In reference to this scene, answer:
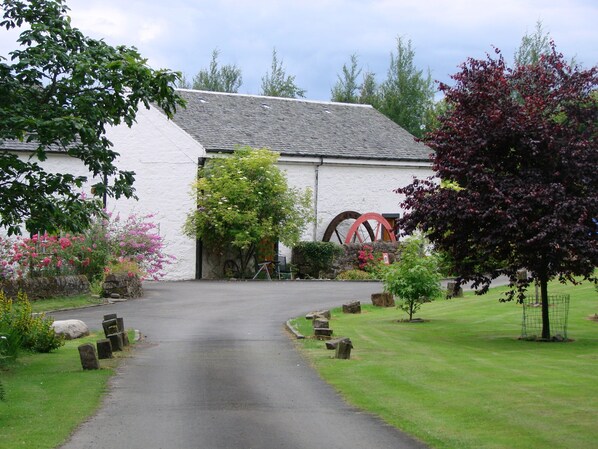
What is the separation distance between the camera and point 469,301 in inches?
1100

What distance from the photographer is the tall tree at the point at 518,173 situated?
17375 millimetres

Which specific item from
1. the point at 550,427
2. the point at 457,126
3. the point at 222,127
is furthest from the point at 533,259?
the point at 222,127

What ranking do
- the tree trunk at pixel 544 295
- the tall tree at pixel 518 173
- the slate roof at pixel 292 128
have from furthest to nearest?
the slate roof at pixel 292 128, the tree trunk at pixel 544 295, the tall tree at pixel 518 173

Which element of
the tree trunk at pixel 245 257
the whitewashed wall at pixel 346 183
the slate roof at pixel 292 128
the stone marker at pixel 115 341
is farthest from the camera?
the whitewashed wall at pixel 346 183

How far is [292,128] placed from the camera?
42.6m

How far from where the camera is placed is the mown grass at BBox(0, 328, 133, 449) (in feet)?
30.6

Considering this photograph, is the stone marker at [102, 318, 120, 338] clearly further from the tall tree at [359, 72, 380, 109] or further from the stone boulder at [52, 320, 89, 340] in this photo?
the tall tree at [359, 72, 380, 109]

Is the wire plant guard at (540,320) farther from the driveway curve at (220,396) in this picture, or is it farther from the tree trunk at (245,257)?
the tree trunk at (245,257)

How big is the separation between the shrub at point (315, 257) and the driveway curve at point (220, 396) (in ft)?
47.6

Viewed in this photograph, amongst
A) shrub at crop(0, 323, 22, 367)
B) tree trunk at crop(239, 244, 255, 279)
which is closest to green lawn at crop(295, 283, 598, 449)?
shrub at crop(0, 323, 22, 367)

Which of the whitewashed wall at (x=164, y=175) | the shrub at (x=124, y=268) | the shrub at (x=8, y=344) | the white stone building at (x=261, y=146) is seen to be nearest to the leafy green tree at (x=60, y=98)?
the shrub at (x=8, y=344)

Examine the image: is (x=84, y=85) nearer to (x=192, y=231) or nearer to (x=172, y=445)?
(x=172, y=445)

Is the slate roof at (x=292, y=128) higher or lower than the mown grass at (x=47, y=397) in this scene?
higher

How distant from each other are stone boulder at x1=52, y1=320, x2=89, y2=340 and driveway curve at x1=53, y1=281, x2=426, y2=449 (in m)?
1.39
